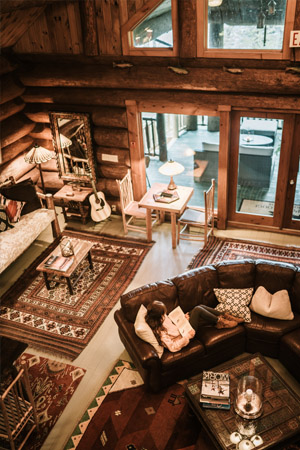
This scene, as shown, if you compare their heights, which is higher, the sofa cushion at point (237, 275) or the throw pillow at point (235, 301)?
the sofa cushion at point (237, 275)

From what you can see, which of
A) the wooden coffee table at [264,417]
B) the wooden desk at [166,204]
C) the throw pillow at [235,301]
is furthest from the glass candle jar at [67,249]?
the wooden coffee table at [264,417]

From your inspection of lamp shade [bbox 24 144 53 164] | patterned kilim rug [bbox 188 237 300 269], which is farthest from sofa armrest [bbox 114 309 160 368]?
lamp shade [bbox 24 144 53 164]

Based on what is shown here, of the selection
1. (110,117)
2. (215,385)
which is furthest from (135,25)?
(215,385)

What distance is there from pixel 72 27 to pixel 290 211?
15.7ft

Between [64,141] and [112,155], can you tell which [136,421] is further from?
[64,141]

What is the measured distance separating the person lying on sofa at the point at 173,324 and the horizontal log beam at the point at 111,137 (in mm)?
3659

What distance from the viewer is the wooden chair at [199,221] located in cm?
725

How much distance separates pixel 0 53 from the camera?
7.34 meters

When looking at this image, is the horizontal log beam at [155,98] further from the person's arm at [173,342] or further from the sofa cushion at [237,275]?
the person's arm at [173,342]

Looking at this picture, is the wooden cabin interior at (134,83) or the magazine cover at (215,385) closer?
the magazine cover at (215,385)

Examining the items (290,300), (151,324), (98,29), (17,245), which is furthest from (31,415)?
(98,29)

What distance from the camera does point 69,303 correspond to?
6.45 metres

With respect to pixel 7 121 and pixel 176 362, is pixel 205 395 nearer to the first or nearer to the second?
pixel 176 362

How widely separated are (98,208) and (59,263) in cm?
180
